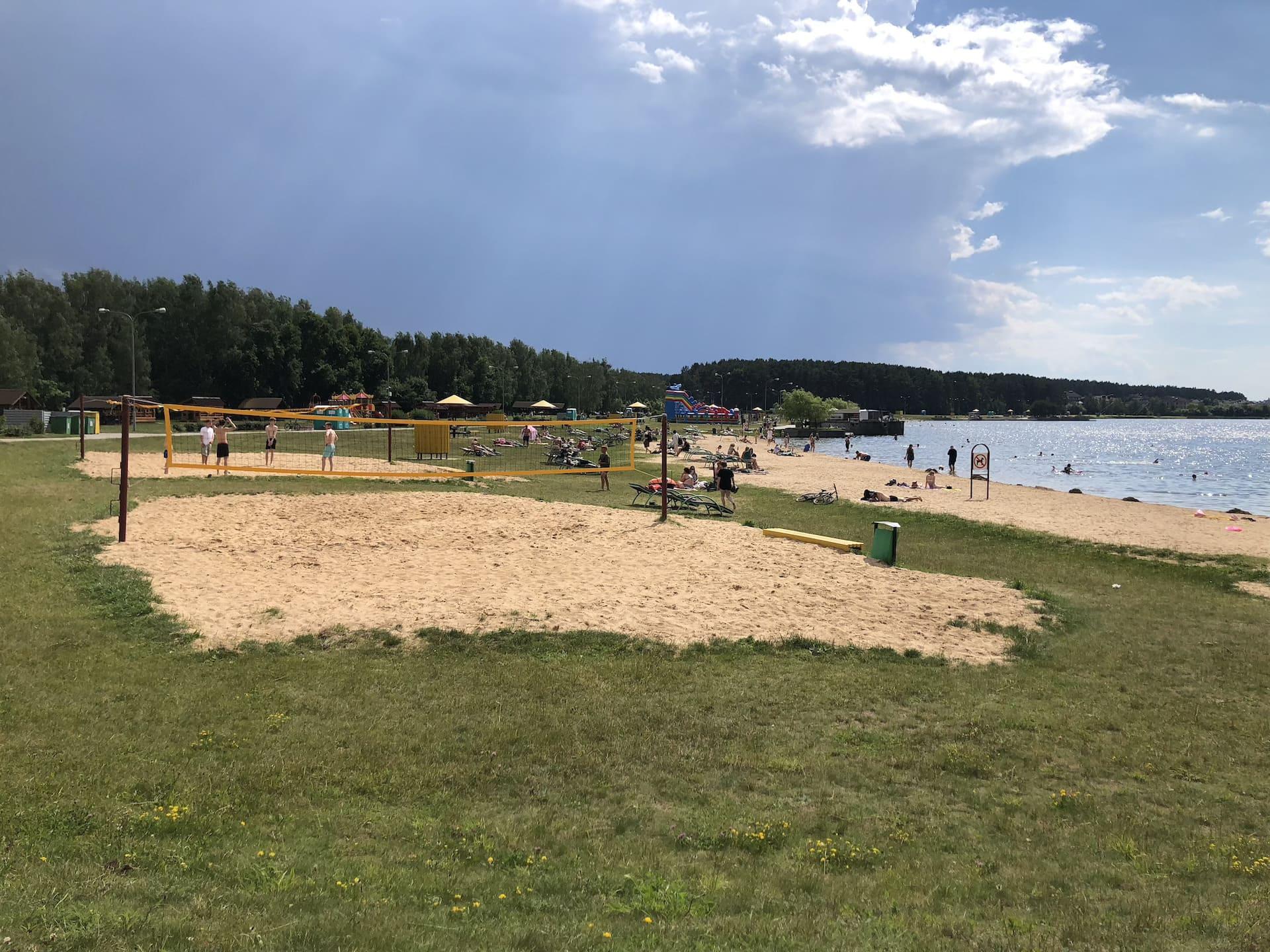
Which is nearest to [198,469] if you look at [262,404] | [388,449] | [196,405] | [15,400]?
[388,449]

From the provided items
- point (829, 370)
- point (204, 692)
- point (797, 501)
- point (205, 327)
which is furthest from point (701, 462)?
point (829, 370)

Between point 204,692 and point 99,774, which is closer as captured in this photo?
point 99,774

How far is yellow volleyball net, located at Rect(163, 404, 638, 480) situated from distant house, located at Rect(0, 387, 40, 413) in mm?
11238

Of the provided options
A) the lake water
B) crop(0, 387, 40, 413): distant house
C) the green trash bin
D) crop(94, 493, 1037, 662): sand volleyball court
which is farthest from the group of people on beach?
the lake water

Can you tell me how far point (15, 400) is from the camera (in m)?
48.6

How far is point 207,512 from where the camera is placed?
1423 cm

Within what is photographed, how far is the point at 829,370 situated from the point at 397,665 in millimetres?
195103

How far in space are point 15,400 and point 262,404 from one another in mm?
21904

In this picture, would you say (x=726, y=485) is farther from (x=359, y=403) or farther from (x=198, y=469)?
(x=359, y=403)

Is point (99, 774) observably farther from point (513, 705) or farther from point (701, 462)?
point (701, 462)

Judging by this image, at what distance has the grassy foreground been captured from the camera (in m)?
3.48

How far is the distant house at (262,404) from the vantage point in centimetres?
Result: 6894

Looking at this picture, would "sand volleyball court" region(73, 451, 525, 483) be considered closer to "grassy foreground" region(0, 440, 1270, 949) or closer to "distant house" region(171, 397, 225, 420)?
"grassy foreground" region(0, 440, 1270, 949)

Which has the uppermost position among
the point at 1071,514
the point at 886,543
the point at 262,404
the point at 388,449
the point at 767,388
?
the point at 767,388
